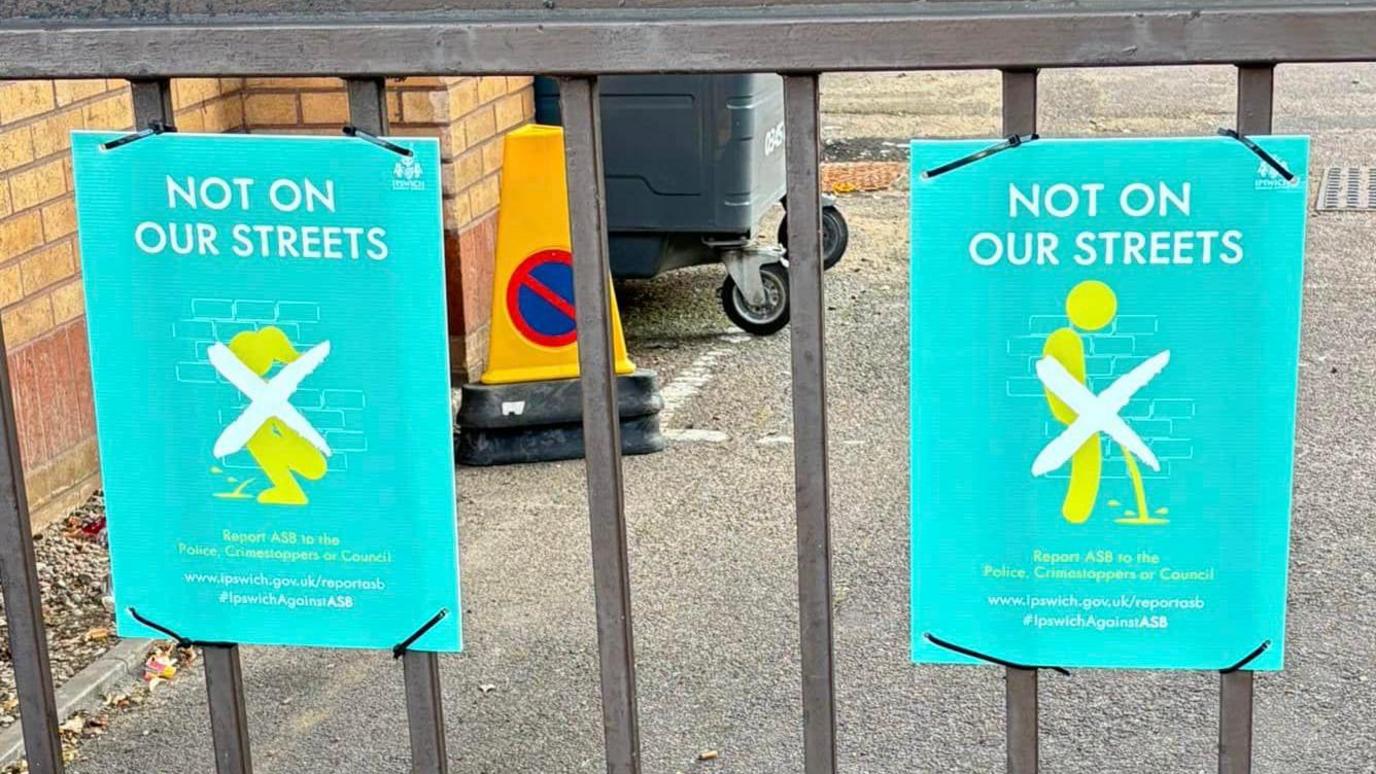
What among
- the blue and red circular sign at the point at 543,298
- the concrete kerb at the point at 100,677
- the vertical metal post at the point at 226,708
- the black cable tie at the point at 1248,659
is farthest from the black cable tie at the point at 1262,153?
the blue and red circular sign at the point at 543,298

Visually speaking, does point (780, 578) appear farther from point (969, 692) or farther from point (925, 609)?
point (925, 609)

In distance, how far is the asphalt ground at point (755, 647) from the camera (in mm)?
3678

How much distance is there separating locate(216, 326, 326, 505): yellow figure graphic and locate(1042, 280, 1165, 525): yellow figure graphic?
2.68 feet

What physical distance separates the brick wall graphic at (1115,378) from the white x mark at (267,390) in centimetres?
77

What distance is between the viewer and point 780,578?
4555 millimetres

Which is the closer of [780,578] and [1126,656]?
[1126,656]

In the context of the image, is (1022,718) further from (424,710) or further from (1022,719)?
(424,710)

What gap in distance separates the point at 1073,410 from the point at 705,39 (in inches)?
21.0

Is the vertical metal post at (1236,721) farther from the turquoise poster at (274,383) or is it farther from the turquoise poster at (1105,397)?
the turquoise poster at (274,383)

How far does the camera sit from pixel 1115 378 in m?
1.78

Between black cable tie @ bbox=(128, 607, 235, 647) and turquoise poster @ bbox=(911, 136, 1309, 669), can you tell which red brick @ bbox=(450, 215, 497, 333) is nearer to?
black cable tie @ bbox=(128, 607, 235, 647)

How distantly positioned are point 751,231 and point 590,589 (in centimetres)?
252

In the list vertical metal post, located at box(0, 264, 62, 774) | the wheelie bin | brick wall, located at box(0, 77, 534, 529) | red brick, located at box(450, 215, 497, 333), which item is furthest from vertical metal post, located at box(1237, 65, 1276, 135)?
the wheelie bin

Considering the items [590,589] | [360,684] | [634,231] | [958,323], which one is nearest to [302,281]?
[958,323]
